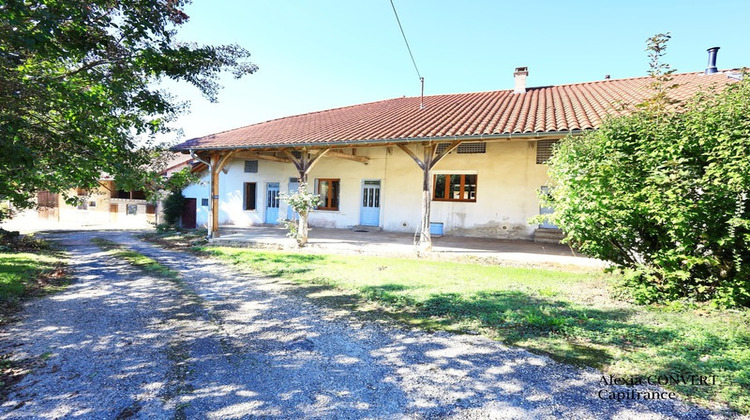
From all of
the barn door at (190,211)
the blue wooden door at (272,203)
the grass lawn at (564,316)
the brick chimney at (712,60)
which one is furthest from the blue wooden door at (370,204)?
the brick chimney at (712,60)

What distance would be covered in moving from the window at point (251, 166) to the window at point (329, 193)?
10.8ft

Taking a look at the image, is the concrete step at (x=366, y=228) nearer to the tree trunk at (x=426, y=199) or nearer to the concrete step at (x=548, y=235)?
the tree trunk at (x=426, y=199)

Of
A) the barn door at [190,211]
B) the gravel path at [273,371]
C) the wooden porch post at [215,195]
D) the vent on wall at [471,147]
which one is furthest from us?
the barn door at [190,211]

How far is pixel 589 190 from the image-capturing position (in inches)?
181

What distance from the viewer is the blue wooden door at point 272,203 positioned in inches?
575

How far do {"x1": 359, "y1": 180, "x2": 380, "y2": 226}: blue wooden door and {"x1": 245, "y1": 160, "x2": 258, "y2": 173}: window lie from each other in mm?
5278

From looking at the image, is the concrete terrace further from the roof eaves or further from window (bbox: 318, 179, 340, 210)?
the roof eaves

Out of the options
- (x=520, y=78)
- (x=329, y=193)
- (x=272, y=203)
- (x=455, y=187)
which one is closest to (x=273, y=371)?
(x=455, y=187)

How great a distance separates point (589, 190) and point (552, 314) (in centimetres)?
179

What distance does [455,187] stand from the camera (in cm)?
1149

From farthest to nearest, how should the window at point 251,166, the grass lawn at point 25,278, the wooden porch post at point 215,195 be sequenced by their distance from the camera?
the window at point 251,166 → the wooden porch post at point 215,195 → the grass lawn at point 25,278

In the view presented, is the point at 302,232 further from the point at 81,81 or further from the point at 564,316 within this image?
the point at 564,316

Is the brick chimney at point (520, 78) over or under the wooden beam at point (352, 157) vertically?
over

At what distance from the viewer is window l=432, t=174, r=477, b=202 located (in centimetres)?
1123
